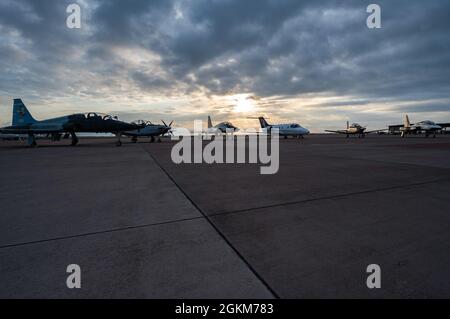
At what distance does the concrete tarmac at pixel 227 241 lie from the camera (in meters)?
2.00

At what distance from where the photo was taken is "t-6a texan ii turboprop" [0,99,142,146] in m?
19.7

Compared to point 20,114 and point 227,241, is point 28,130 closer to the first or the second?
point 20,114

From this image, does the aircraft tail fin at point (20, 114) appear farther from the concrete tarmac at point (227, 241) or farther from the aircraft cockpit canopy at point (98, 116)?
the concrete tarmac at point (227, 241)

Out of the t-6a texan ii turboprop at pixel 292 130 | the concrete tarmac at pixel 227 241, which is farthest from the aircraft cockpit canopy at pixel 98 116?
the t-6a texan ii turboprop at pixel 292 130

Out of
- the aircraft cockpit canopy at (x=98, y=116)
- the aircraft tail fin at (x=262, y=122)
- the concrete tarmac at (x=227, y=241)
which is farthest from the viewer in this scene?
the aircraft tail fin at (x=262, y=122)

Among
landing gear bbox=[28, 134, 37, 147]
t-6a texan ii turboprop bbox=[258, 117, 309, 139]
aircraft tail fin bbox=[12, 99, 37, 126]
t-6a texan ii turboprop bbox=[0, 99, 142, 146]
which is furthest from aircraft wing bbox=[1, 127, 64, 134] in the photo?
t-6a texan ii turboprop bbox=[258, 117, 309, 139]

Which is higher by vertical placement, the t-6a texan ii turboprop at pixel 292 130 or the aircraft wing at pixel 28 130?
the t-6a texan ii turboprop at pixel 292 130

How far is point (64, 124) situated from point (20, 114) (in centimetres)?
475

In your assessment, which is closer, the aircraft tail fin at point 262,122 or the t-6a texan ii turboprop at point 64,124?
the t-6a texan ii turboprop at point 64,124

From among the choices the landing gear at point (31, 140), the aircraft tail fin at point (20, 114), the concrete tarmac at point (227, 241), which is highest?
the aircraft tail fin at point (20, 114)

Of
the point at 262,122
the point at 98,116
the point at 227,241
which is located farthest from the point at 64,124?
the point at 262,122

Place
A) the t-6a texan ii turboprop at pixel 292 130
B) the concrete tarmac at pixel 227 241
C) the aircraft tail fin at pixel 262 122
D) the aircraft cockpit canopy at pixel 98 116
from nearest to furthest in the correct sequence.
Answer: the concrete tarmac at pixel 227 241
the aircraft cockpit canopy at pixel 98 116
the t-6a texan ii turboprop at pixel 292 130
the aircraft tail fin at pixel 262 122

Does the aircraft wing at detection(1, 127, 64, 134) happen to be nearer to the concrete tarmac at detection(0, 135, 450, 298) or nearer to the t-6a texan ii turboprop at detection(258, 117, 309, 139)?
the concrete tarmac at detection(0, 135, 450, 298)
